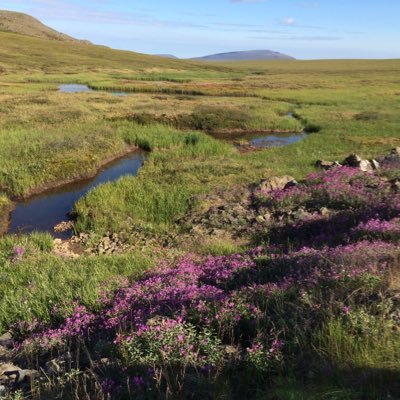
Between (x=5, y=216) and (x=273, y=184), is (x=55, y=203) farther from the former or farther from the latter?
(x=273, y=184)

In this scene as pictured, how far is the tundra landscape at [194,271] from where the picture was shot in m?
5.00

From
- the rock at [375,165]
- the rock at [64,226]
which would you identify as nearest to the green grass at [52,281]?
the rock at [64,226]

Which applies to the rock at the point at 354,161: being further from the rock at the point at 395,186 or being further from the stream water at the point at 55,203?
the stream water at the point at 55,203

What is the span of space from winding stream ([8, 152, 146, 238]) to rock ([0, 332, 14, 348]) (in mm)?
8332

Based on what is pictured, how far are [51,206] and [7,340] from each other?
12.4 metres

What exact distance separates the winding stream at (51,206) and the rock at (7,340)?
8.33 meters

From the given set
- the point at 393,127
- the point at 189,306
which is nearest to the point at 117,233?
the point at 189,306

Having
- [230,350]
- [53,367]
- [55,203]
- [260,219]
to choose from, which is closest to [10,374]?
[53,367]

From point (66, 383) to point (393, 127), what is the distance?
123 ft

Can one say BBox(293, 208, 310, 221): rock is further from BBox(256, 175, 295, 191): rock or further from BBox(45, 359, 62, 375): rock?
BBox(45, 359, 62, 375): rock

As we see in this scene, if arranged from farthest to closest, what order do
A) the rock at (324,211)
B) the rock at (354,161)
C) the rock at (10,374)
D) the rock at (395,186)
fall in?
the rock at (354,161) < the rock at (395,186) < the rock at (324,211) < the rock at (10,374)

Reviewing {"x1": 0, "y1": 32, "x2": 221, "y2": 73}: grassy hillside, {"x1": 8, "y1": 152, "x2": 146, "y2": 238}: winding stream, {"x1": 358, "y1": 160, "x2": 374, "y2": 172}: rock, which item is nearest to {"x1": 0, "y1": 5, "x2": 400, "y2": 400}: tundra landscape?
{"x1": 8, "y1": 152, "x2": 146, "y2": 238}: winding stream

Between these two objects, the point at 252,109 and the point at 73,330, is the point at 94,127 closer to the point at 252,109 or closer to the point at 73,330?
the point at 252,109

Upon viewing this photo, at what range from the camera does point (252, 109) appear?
46.8m
